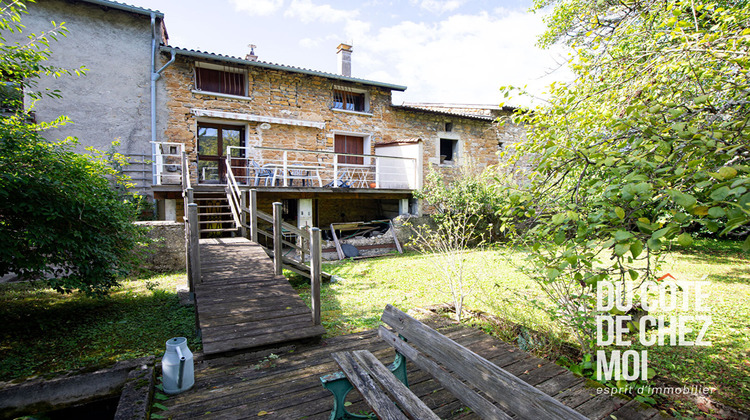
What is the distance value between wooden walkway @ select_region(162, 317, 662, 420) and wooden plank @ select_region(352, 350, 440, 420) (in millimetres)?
474

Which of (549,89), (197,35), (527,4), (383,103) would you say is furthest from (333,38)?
(549,89)

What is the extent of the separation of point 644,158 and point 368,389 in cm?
205

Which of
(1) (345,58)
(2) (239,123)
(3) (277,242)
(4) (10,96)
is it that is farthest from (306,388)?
(1) (345,58)

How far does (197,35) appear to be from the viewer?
11.2m

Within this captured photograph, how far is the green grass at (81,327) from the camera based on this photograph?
384cm

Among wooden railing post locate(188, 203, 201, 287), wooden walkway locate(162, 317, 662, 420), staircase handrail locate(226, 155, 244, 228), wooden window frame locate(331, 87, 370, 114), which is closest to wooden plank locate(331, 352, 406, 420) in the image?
wooden walkway locate(162, 317, 662, 420)

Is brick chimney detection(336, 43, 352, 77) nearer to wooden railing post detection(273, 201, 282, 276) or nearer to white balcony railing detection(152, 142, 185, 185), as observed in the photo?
white balcony railing detection(152, 142, 185, 185)

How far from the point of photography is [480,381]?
6.17 ft

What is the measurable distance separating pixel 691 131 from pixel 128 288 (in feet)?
26.5

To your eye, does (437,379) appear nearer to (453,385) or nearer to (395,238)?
(453,385)

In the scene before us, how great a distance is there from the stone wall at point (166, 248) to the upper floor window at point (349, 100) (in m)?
7.08

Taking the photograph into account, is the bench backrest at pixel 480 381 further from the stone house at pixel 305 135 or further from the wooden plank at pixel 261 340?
the stone house at pixel 305 135

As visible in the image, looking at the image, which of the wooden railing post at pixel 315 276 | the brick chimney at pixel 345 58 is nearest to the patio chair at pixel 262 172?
the brick chimney at pixel 345 58

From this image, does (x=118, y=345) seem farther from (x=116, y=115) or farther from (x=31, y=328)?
(x=116, y=115)
